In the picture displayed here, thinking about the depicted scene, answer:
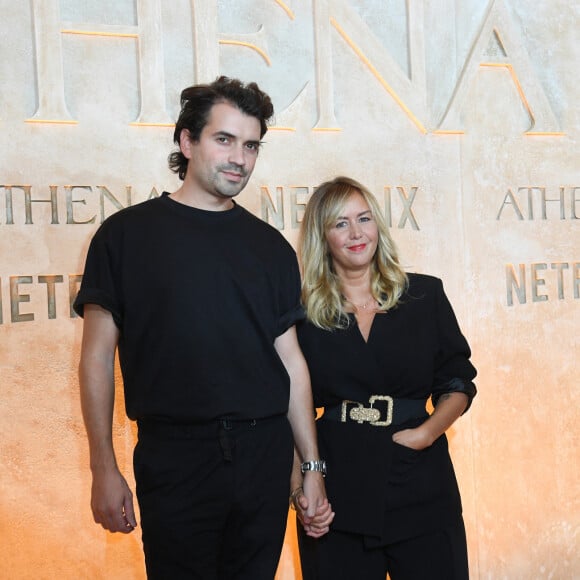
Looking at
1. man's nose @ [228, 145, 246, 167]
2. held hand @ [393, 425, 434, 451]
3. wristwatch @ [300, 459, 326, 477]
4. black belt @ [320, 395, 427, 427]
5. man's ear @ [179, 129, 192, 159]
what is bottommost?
wristwatch @ [300, 459, 326, 477]

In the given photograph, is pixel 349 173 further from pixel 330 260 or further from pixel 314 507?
pixel 314 507

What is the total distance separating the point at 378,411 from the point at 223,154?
770mm

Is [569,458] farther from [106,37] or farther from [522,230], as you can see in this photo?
[106,37]

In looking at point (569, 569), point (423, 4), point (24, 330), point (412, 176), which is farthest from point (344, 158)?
point (569, 569)


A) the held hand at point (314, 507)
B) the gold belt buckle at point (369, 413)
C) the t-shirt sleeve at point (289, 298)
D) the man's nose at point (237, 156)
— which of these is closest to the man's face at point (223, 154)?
the man's nose at point (237, 156)

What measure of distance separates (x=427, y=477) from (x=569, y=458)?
1517 mm

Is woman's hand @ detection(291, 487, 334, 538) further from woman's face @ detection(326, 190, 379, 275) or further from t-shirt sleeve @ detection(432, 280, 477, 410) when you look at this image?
woman's face @ detection(326, 190, 379, 275)

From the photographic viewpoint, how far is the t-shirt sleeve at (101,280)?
203cm

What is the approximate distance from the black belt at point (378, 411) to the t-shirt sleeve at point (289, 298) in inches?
10.8

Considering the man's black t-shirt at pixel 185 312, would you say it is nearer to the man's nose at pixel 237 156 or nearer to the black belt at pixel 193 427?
the black belt at pixel 193 427

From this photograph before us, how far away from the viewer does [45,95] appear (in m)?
→ 2.78

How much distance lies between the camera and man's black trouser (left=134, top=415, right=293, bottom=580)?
2008 mm

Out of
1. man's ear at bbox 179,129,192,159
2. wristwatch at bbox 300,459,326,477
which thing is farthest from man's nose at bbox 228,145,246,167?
wristwatch at bbox 300,459,326,477

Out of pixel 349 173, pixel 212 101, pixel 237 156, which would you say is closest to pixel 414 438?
pixel 237 156
